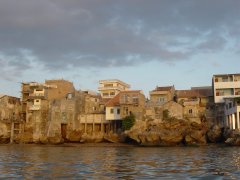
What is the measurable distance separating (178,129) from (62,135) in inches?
1096

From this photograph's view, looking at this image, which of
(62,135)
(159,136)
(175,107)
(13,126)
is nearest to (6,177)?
(159,136)

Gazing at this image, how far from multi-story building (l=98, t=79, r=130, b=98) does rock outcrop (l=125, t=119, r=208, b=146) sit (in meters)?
40.4

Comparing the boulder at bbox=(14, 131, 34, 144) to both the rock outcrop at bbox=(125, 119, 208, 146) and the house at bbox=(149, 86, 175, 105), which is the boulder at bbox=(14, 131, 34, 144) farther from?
the house at bbox=(149, 86, 175, 105)

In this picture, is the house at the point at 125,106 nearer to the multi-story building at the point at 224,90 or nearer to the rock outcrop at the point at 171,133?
the rock outcrop at the point at 171,133

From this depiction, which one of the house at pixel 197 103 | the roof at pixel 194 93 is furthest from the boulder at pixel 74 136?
the roof at pixel 194 93

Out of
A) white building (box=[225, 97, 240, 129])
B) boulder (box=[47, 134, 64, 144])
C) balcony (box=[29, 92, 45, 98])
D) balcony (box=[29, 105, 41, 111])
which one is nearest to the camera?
white building (box=[225, 97, 240, 129])

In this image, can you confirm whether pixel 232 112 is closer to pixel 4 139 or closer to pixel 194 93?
pixel 194 93

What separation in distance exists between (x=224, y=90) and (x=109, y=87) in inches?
1837

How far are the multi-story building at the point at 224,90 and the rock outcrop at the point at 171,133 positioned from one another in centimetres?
585

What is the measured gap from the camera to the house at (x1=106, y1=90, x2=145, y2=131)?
76.9m

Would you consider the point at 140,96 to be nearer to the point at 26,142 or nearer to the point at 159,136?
the point at 159,136

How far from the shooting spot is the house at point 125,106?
7694 cm

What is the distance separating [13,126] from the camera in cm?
8575

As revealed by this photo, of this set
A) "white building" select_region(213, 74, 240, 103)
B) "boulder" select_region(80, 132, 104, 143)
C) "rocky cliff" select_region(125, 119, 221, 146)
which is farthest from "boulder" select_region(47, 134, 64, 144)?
"white building" select_region(213, 74, 240, 103)
